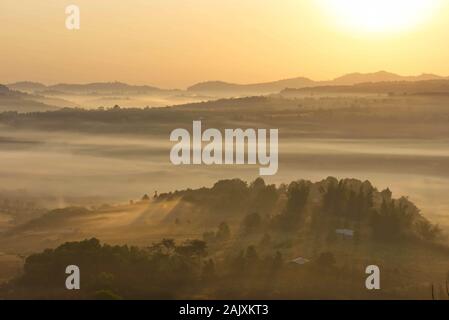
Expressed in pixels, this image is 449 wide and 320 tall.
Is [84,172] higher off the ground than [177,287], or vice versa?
[84,172]

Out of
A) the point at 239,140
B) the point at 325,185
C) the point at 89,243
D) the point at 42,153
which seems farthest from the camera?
the point at 239,140

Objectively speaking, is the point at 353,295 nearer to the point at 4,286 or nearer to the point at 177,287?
the point at 177,287

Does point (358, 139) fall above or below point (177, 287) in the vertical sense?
above

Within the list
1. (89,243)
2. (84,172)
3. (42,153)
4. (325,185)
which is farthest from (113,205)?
(42,153)

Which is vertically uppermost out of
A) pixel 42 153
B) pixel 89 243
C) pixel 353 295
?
pixel 42 153

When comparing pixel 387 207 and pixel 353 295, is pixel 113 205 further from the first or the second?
pixel 353 295

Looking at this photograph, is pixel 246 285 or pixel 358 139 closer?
pixel 246 285
